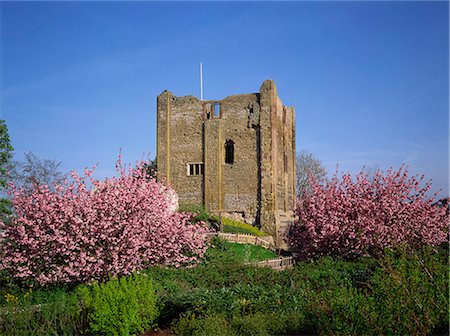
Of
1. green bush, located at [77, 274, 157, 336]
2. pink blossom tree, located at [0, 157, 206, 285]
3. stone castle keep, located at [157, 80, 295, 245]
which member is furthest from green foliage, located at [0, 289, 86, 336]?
stone castle keep, located at [157, 80, 295, 245]

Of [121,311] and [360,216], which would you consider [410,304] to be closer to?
[121,311]

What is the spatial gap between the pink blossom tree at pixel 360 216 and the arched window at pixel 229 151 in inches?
697

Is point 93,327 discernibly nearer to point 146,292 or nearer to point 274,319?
point 146,292

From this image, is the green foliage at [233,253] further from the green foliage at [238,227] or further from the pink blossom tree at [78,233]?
the pink blossom tree at [78,233]

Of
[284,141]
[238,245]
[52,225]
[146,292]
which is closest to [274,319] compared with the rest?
[146,292]

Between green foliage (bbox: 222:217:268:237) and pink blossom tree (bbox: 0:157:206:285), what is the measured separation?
16.7 m

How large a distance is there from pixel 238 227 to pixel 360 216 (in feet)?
55.1

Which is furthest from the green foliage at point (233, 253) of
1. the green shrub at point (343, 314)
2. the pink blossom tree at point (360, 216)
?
the green shrub at point (343, 314)

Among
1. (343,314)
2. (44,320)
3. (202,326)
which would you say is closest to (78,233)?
(44,320)

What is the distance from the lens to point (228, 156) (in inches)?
1495

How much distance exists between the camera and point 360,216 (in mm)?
17766

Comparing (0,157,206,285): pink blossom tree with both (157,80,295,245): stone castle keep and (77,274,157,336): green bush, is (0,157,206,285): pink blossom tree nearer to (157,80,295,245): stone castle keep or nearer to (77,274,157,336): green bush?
(77,274,157,336): green bush

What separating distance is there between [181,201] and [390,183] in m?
21.2

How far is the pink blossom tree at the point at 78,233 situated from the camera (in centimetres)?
1449
